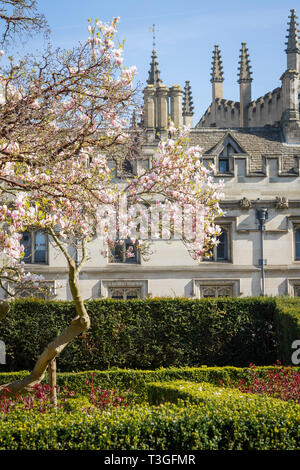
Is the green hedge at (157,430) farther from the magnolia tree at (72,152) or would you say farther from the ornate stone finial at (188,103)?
the ornate stone finial at (188,103)

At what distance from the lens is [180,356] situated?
20188 millimetres

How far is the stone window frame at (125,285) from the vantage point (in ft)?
92.2

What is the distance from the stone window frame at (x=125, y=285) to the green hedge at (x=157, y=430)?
714 inches

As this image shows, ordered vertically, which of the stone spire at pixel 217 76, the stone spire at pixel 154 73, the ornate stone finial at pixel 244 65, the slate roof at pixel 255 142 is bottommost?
the slate roof at pixel 255 142

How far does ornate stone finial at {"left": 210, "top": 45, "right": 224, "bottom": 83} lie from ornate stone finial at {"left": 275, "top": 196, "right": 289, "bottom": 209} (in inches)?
800

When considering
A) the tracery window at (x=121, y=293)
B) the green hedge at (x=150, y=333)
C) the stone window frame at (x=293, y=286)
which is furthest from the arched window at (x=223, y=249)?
the green hedge at (x=150, y=333)

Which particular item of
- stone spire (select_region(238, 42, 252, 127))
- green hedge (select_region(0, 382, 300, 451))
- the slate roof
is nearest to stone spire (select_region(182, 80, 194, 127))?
stone spire (select_region(238, 42, 252, 127))

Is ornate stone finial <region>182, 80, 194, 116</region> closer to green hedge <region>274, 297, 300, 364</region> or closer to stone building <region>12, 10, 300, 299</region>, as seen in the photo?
stone building <region>12, 10, 300, 299</region>

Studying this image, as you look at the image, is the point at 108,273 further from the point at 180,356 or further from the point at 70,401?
the point at 70,401

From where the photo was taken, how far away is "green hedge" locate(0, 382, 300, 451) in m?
9.05

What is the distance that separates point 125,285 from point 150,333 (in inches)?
313

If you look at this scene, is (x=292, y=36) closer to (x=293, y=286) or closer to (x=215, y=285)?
(x=293, y=286)
